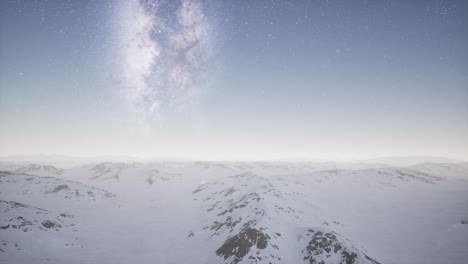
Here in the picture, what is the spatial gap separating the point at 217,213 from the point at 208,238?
46.4 ft

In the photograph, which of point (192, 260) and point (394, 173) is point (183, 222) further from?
point (394, 173)

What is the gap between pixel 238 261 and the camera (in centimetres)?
3378

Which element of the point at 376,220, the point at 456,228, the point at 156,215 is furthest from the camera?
the point at 156,215

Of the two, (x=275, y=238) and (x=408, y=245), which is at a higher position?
(x=275, y=238)

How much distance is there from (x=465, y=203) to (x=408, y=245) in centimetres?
5315

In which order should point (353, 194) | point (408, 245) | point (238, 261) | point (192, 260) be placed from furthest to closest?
point (353, 194), point (408, 245), point (192, 260), point (238, 261)

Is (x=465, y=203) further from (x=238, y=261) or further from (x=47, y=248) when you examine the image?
(x=47, y=248)

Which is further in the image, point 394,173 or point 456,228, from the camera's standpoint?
point 394,173

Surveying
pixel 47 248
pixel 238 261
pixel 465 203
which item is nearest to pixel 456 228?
pixel 465 203

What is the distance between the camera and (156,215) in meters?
69.2

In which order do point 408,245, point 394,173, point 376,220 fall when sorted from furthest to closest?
point 394,173, point 376,220, point 408,245

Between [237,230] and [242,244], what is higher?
[237,230]

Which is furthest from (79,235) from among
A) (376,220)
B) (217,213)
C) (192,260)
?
(376,220)

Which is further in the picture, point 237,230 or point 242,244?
point 237,230
